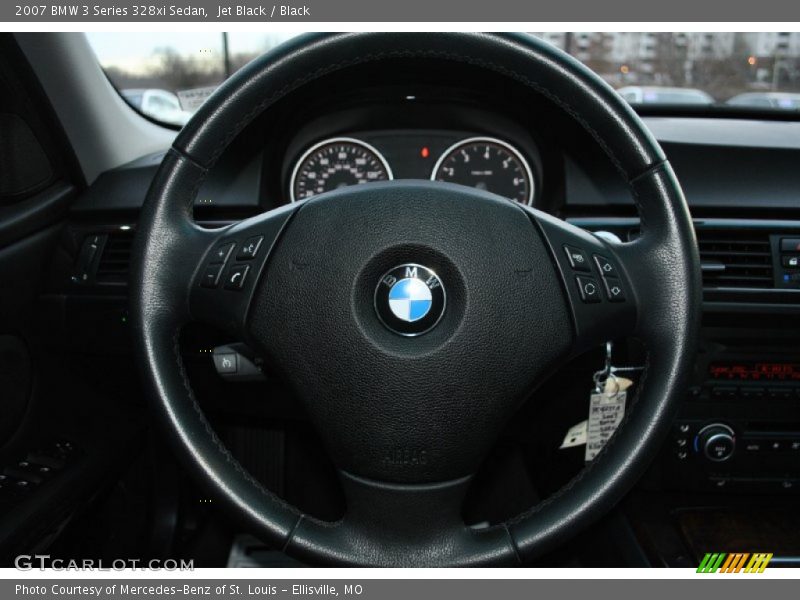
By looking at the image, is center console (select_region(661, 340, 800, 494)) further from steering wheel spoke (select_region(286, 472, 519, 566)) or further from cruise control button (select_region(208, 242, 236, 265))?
cruise control button (select_region(208, 242, 236, 265))

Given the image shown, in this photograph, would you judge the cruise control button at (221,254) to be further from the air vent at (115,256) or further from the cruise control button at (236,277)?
the air vent at (115,256)

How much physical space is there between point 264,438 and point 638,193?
1596mm

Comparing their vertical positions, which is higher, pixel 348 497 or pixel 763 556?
pixel 348 497

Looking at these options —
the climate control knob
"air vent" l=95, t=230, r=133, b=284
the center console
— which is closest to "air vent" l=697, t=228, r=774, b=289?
the center console

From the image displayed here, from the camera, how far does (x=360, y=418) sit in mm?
1057

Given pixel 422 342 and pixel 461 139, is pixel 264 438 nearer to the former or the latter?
pixel 461 139

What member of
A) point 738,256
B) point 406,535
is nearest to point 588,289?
point 406,535

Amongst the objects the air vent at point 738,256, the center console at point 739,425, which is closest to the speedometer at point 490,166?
the air vent at point 738,256

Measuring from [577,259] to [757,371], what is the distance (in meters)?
0.85

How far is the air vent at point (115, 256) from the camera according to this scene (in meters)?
1.82

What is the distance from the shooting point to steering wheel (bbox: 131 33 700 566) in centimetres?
104

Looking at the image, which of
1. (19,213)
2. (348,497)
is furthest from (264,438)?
(348,497)

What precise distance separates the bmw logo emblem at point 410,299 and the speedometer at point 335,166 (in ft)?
3.20

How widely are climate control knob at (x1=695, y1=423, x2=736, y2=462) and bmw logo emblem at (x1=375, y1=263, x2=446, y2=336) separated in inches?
38.5
